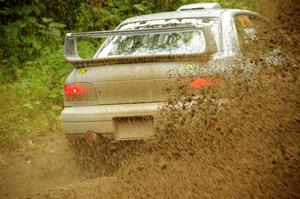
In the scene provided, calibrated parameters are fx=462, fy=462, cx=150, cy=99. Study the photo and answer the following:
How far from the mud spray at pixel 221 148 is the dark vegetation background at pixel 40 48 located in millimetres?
1745

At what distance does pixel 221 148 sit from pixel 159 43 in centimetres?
153

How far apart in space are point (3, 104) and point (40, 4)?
2521 millimetres

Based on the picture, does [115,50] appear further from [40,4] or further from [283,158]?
[40,4]

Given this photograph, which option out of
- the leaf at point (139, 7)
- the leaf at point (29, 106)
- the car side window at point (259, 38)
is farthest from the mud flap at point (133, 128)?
the leaf at point (139, 7)

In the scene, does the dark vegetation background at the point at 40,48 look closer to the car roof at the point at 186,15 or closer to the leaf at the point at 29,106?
the leaf at the point at 29,106

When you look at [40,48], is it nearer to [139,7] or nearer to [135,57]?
[139,7]

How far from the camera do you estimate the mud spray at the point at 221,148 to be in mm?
3152

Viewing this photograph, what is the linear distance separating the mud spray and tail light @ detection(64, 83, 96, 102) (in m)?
0.45

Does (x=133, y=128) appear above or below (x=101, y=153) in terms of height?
above

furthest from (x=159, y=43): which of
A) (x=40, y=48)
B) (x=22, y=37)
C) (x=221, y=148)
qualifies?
(x=22, y=37)

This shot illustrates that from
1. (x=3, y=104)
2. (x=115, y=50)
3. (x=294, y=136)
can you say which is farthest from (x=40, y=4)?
(x=294, y=136)

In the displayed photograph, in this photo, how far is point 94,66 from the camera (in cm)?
448

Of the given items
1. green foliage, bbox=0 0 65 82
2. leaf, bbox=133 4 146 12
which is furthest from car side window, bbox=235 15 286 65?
leaf, bbox=133 4 146 12

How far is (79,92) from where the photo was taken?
4.55 m
